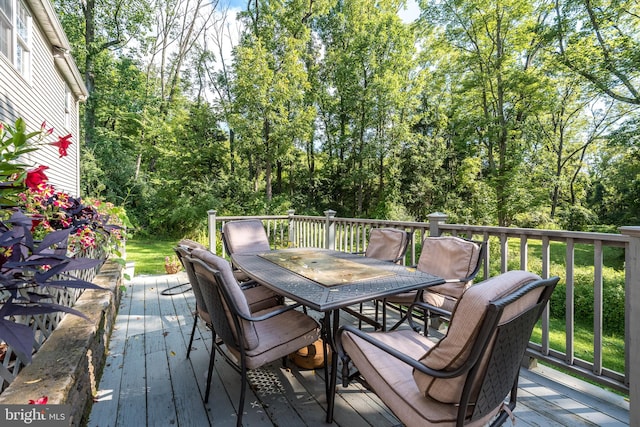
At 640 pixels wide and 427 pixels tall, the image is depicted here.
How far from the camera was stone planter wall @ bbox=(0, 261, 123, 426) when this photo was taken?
135cm

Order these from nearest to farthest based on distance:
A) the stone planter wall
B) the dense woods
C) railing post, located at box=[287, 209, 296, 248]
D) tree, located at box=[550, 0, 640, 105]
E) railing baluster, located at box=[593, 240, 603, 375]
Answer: the stone planter wall
railing baluster, located at box=[593, 240, 603, 375]
railing post, located at box=[287, 209, 296, 248]
tree, located at box=[550, 0, 640, 105]
the dense woods

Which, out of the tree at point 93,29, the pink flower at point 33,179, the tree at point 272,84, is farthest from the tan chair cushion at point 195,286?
the tree at point 93,29

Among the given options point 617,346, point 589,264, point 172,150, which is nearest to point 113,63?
point 172,150

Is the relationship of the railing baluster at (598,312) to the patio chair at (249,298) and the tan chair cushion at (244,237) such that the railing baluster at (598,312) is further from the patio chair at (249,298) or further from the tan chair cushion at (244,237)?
the tan chair cushion at (244,237)

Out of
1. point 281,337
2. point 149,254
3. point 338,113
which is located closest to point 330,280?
point 281,337

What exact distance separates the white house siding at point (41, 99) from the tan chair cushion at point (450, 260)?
5.06m

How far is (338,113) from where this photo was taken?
15.3m

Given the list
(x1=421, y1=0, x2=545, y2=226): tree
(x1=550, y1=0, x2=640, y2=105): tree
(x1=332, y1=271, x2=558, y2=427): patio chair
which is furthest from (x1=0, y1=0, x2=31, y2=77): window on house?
(x1=421, y1=0, x2=545, y2=226): tree

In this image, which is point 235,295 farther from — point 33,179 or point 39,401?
point 33,179

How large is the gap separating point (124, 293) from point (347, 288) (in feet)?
12.9

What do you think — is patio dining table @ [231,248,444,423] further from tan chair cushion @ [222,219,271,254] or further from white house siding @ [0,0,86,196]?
white house siding @ [0,0,86,196]

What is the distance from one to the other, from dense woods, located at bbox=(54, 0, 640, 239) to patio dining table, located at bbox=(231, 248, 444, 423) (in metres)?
10.1

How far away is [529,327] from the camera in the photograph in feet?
4.41

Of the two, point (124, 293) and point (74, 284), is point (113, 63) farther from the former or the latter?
point (74, 284)
